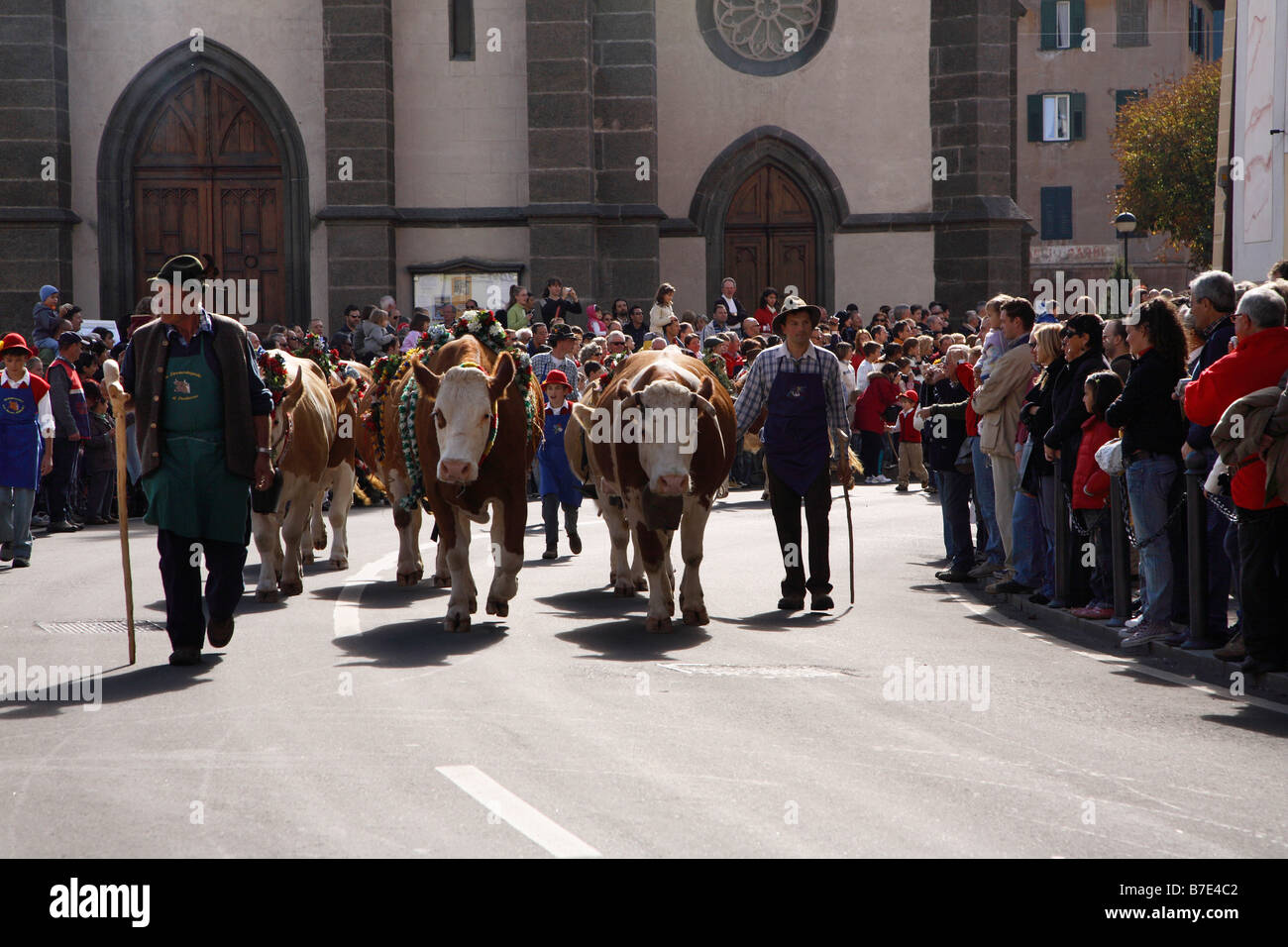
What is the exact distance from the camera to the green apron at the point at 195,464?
967 cm

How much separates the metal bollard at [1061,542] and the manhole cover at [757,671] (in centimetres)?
318

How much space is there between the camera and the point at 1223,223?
70.2 ft

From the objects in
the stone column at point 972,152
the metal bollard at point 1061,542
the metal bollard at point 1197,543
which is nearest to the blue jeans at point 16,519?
the metal bollard at point 1061,542

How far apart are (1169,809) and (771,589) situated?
23.6 feet

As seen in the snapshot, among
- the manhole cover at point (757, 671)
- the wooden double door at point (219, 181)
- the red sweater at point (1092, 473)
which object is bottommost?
the manhole cover at point (757, 671)

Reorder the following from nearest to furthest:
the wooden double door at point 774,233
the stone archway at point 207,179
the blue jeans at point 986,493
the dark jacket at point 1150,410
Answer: the dark jacket at point 1150,410 → the blue jeans at point 986,493 → the stone archway at point 207,179 → the wooden double door at point 774,233

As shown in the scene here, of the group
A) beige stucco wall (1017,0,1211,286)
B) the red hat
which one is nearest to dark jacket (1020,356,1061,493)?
the red hat

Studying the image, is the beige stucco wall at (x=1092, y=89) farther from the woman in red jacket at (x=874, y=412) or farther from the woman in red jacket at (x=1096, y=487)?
the woman in red jacket at (x=1096, y=487)

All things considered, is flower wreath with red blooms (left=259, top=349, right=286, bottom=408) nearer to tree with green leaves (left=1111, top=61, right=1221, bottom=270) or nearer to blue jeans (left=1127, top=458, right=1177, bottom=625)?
blue jeans (left=1127, top=458, right=1177, bottom=625)

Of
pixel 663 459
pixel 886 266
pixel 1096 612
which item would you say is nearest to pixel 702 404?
pixel 663 459

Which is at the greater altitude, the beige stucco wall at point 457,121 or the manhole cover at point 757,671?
the beige stucco wall at point 457,121

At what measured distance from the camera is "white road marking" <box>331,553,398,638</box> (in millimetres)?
10938

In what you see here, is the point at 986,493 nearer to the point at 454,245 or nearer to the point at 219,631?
the point at 219,631

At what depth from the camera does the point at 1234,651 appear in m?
9.48
